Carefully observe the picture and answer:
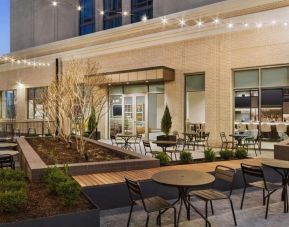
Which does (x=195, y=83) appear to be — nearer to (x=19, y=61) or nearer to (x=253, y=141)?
(x=253, y=141)

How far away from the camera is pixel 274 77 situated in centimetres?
1163

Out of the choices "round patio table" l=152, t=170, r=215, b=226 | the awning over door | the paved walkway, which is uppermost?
the awning over door

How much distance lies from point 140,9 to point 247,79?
8284 mm

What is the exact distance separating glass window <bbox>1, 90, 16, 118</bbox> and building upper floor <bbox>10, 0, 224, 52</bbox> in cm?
388

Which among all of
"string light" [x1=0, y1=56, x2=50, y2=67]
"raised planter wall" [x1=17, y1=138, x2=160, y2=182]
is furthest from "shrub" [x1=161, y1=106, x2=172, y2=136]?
"string light" [x1=0, y1=56, x2=50, y2=67]

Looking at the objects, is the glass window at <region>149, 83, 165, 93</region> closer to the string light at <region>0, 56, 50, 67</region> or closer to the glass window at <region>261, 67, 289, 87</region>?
the glass window at <region>261, 67, 289, 87</region>

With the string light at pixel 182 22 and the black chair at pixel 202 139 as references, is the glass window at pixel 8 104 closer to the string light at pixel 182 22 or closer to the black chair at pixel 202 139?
the string light at pixel 182 22

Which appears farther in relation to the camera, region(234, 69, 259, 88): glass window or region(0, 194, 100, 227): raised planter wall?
region(234, 69, 259, 88): glass window

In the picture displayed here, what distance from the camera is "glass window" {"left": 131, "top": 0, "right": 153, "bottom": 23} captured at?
17.4 meters

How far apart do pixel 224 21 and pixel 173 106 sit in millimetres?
4259

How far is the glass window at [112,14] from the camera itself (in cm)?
1911

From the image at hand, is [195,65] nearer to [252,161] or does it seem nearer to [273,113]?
[273,113]

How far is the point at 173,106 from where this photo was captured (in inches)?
564

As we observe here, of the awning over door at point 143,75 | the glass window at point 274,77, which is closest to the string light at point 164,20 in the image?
the awning over door at point 143,75
